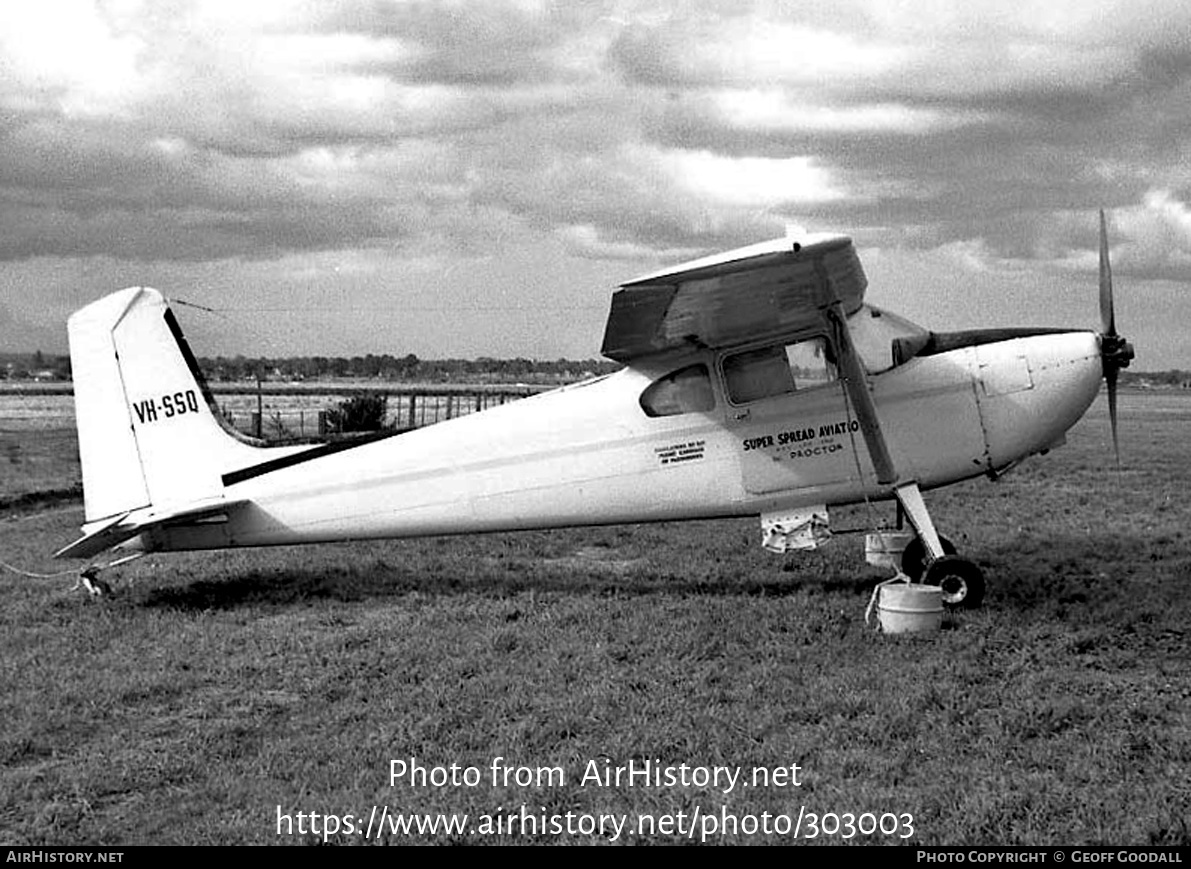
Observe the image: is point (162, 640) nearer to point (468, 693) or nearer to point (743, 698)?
point (468, 693)

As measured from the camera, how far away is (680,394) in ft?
30.8

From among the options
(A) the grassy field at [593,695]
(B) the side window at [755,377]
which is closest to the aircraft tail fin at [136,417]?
(A) the grassy field at [593,695]

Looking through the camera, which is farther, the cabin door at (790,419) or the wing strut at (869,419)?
the cabin door at (790,419)

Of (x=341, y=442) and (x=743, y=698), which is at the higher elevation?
(x=341, y=442)

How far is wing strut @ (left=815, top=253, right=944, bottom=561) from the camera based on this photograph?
8.70 meters

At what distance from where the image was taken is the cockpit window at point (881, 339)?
926 cm

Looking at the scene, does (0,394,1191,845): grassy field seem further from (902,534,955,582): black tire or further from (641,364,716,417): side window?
(641,364,716,417): side window

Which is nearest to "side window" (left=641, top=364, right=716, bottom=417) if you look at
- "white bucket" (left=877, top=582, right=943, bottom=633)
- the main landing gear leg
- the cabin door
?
the cabin door

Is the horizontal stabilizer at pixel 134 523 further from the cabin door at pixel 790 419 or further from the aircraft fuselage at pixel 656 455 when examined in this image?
the cabin door at pixel 790 419

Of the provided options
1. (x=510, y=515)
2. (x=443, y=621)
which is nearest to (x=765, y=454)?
(x=510, y=515)

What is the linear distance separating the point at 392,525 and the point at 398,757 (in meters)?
4.30

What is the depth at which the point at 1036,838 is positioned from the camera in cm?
439

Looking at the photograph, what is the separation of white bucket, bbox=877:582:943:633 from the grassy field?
0.48 ft

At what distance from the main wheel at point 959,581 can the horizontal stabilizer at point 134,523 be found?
5778 mm
